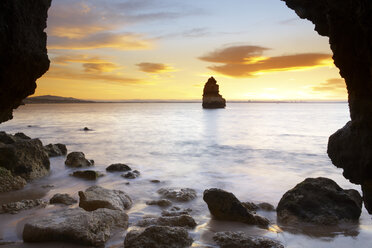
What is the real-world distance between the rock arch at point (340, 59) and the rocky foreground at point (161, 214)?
1.81 metres

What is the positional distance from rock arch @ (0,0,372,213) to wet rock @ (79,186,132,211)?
2435mm

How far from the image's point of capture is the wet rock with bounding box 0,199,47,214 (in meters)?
6.00

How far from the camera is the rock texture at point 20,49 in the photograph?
11.2 feet

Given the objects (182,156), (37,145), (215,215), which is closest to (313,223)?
(215,215)

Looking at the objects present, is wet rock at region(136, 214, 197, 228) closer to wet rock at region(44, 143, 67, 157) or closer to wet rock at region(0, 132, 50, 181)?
wet rock at region(0, 132, 50, 181)

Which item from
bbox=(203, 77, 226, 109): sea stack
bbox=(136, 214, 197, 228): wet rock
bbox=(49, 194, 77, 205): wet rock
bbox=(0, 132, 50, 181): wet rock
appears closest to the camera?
bbox=(136, 214, 197, 228): wet rock

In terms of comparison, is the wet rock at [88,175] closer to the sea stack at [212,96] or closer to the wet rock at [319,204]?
the wet rock at [319,204]

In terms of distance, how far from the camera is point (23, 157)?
28.1 feet

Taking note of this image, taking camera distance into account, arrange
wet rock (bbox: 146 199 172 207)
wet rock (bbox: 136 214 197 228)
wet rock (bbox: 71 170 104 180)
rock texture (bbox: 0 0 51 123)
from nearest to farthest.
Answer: rock texture (bbox: 0 0 51 123) < wet rock (bbox: 136 214 197 228) < wet rock (bbox: 146 199 172 207) < wet rock (bbox: 71 170 104 180)

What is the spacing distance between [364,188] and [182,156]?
12057 millimetres

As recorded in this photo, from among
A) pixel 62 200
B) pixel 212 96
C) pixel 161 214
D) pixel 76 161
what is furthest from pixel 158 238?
pixel 212 96

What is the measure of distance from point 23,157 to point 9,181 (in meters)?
1.02

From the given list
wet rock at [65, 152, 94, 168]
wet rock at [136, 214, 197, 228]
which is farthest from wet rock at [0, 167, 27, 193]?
wet rock at [136, 214, 197, 228]

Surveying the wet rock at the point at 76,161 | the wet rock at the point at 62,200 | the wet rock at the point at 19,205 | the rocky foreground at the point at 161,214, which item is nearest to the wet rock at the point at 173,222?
the rocky foreground at the point at 161,214
